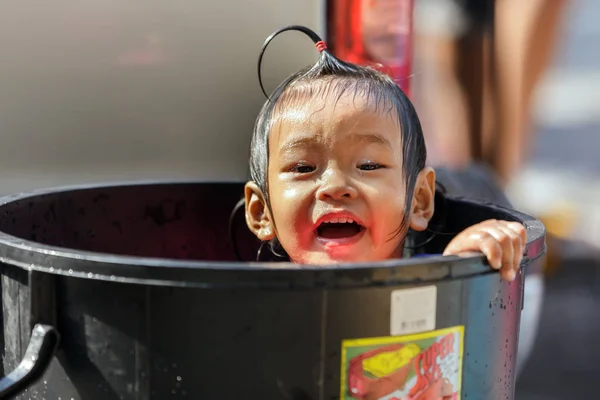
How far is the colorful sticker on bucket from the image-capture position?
116 centimetres

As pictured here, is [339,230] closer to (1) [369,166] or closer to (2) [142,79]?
(1) [369,166]

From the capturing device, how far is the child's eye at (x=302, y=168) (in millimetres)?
1697

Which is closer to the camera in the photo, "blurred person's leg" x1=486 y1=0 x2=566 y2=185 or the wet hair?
the wet hair

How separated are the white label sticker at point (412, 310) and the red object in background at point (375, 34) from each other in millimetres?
1174

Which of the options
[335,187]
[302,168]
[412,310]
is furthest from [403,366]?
[302,168]

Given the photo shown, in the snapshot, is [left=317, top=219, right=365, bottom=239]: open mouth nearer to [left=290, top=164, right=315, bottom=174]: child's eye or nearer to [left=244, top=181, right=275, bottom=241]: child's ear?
[left=290, top=164, right=315, bottom=174]: child's eye

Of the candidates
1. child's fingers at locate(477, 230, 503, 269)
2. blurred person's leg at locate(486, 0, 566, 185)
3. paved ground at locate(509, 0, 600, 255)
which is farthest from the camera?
paved ground at locate(509, 0, 600, 255)

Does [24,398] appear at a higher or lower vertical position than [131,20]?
lower

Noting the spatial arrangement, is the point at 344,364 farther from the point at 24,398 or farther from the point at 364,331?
the point at 24,398

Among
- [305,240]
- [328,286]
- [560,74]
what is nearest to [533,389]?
[305,240]

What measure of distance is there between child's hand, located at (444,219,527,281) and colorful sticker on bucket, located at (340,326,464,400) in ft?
0.40

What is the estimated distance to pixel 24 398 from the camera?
1.32 meters

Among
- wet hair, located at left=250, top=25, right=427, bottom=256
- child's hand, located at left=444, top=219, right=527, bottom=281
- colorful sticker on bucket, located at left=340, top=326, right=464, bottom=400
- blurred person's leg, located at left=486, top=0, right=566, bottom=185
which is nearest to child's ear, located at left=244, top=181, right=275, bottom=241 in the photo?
wet hair, located at left=250, top=25, right=427, bottom=256

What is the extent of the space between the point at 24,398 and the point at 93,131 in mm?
861
